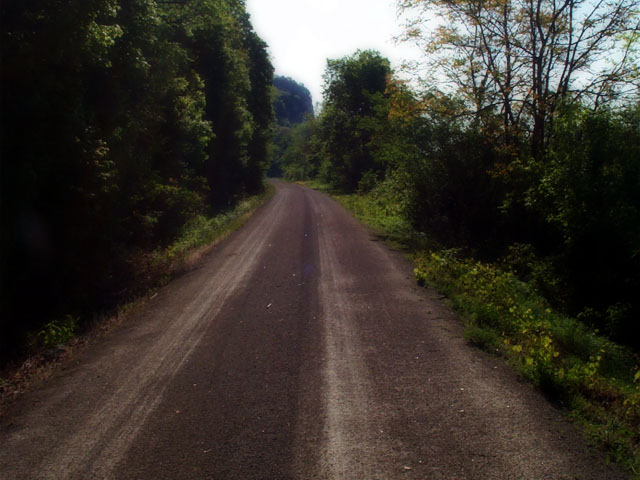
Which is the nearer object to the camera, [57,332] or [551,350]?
[551,350]

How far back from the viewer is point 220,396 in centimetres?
529

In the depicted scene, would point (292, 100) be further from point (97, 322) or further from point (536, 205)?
point (97, 322)

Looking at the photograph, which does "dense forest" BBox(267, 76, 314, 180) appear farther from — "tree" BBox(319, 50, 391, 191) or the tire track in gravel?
the tire track in gravel

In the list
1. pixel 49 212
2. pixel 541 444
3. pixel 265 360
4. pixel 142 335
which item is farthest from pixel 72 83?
pixel 541 444

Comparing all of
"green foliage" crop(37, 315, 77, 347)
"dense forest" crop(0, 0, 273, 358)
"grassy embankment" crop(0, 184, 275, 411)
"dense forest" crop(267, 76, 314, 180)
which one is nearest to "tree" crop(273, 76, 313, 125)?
"dense forest" crop(267, 76, 314, 180)

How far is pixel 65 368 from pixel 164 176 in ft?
36.5

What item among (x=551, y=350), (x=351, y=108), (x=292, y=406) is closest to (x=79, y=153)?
(x=292, y=406)

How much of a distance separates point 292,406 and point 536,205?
30.9 feet

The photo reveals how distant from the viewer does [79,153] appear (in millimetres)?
8117

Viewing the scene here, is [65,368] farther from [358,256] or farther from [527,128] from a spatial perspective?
[527,128]

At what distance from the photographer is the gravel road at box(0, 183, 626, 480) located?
13.1 feet

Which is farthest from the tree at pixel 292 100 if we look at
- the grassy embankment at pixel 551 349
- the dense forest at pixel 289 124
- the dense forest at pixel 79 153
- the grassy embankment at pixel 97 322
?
the grassy embankment at pixel 551 349

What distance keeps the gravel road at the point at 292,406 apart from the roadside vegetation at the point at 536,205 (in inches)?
28.3

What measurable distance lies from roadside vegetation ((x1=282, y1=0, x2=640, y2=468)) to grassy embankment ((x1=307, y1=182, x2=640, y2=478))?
2 centimetres
